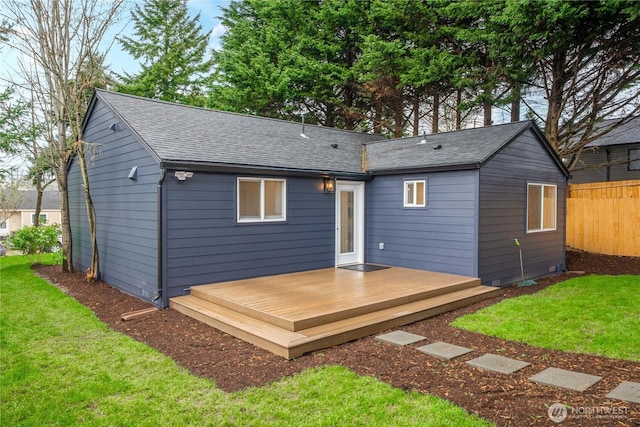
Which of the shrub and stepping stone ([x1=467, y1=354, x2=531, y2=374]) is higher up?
the shrub

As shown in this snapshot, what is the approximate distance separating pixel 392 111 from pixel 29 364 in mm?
14707

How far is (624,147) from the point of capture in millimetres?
16438

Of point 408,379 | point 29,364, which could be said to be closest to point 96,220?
point 29,364

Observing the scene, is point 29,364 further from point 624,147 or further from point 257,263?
point 624,147

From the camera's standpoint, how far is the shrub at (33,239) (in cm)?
1190

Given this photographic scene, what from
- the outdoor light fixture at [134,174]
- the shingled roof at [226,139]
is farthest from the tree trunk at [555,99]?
the outdoor light fixture at [134,174]

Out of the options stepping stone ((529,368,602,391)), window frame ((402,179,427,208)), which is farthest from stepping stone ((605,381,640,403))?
window frame ((402,179,427,208))

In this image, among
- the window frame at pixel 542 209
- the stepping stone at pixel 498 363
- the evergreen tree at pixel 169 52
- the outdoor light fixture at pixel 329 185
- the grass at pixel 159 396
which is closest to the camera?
the grass at pixel 159 396

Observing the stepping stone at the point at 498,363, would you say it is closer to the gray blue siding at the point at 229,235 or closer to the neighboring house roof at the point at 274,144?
the neighboring house roof at the point at 274,144

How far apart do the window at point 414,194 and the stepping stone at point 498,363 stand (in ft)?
14.4

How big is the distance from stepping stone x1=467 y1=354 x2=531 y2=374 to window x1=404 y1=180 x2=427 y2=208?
14.4 feet

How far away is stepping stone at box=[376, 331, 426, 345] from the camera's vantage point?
4827 mm

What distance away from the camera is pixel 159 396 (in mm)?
3506

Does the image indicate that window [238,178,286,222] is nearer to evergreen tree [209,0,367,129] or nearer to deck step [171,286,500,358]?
deck step [171,286,500,358]
